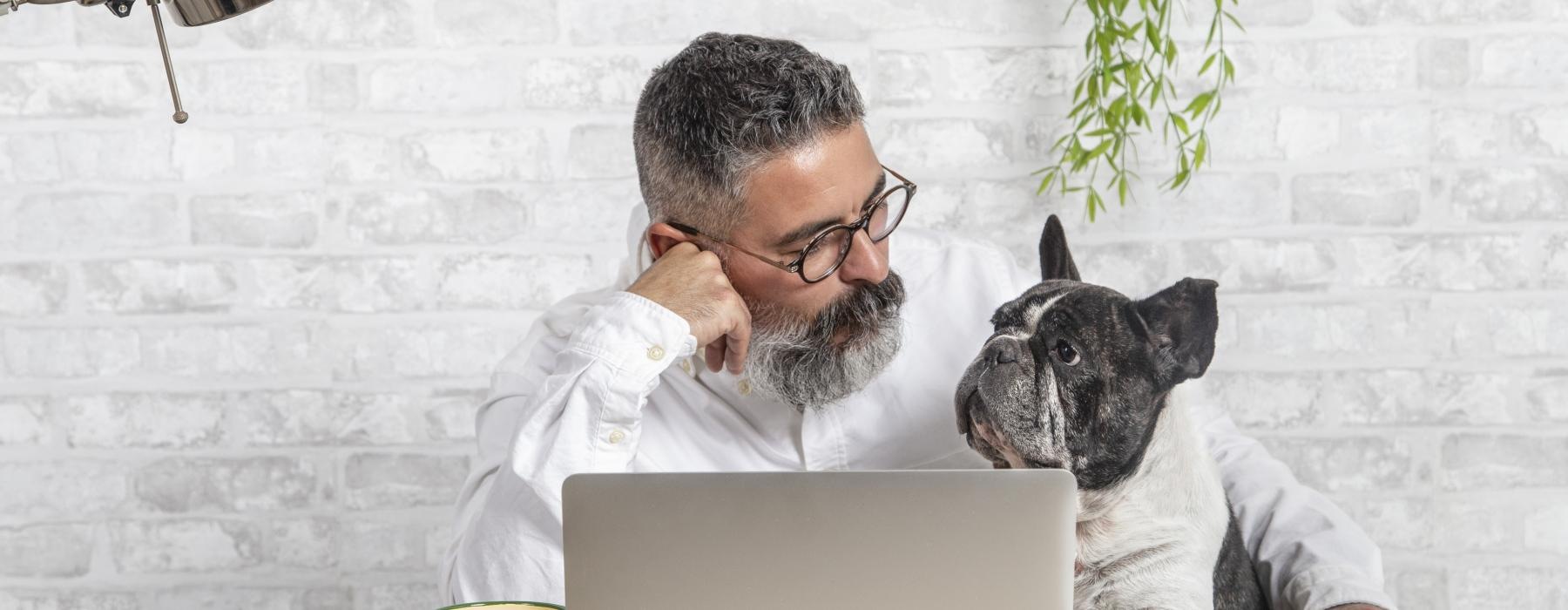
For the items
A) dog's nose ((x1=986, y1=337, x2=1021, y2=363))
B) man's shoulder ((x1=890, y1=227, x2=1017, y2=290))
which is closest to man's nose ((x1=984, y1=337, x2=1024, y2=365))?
dog's nose ((x1=986, y1=337, x2=1021, y2=363))

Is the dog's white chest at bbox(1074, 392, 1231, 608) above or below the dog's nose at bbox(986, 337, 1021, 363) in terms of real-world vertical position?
below

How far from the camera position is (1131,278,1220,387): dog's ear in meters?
1.06

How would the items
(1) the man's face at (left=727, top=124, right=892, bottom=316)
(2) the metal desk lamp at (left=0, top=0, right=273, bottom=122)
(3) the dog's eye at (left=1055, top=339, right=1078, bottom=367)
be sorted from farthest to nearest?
(1) the man's face at (left=727, top=124, right=892, bottom=316) → (3) the dog's eye at (left=1055, top=339, right=1078, bottom=367) → (2) the metal desk lamp at (left=0, top=0, right=273, bottom=122)

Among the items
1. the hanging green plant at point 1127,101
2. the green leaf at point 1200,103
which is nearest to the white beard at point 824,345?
the hanging green plant at point 1127,101

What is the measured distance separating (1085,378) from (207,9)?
86 centimetres

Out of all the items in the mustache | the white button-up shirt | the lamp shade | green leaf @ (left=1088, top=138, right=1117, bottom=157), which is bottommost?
the white button-up shirt

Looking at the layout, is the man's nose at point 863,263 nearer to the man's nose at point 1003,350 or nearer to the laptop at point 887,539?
the man's nose at point 1003,350

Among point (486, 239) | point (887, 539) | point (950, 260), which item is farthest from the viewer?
point (486, 239)

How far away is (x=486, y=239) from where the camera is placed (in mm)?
2061

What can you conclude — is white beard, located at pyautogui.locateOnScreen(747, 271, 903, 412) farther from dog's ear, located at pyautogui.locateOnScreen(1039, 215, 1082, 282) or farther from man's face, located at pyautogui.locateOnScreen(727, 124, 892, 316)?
dog's ear, located at pyautogui.locateOnScreen(1039, 215, 1082, 282)

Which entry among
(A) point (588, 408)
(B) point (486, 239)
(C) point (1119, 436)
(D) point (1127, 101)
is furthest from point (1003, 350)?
(B) point (486, 239)

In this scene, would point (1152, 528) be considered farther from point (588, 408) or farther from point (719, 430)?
point (719, 430)

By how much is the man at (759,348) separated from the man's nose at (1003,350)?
0.31 meters

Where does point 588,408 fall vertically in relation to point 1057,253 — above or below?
below
